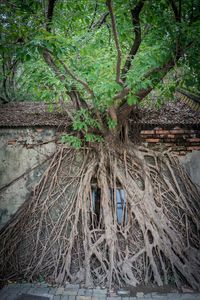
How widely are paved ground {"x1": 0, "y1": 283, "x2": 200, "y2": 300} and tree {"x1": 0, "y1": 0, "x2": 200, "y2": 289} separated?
0.17m

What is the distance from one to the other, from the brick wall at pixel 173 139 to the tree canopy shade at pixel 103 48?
0.78 m

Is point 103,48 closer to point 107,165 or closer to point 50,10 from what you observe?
point 50,10

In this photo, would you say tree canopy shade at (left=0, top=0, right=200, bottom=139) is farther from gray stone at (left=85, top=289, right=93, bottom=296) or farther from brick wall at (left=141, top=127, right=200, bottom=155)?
gray stone at (left=85, top=289, right=93, bottom=296)

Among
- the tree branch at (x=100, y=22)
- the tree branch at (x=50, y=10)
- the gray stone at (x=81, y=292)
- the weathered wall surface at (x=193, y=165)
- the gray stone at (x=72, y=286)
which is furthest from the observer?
the weathered wall surface at (x=193, y=165)

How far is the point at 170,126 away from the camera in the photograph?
5105 mm

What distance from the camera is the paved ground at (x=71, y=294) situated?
3.74 metres

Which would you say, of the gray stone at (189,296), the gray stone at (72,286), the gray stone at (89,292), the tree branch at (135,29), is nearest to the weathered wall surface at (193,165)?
the gray stone at (189,296)

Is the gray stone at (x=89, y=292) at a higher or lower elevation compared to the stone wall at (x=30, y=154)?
lower

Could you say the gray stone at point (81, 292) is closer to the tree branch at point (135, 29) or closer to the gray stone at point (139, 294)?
the gray stone at point (139, 294)

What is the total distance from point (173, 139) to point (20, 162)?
3129 millimetres

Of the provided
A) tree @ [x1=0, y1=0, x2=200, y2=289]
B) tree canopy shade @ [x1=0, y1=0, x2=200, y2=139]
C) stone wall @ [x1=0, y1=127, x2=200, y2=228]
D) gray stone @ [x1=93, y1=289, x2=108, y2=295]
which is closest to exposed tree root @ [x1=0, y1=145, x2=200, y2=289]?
tree @ [x1=0, y1=0, x2=200, y2=289]

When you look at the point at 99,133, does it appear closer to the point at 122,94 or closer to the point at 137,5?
the point at 122,94

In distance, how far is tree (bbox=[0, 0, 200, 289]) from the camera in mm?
3549

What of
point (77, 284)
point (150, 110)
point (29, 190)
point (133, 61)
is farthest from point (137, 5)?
point (77, 284)
